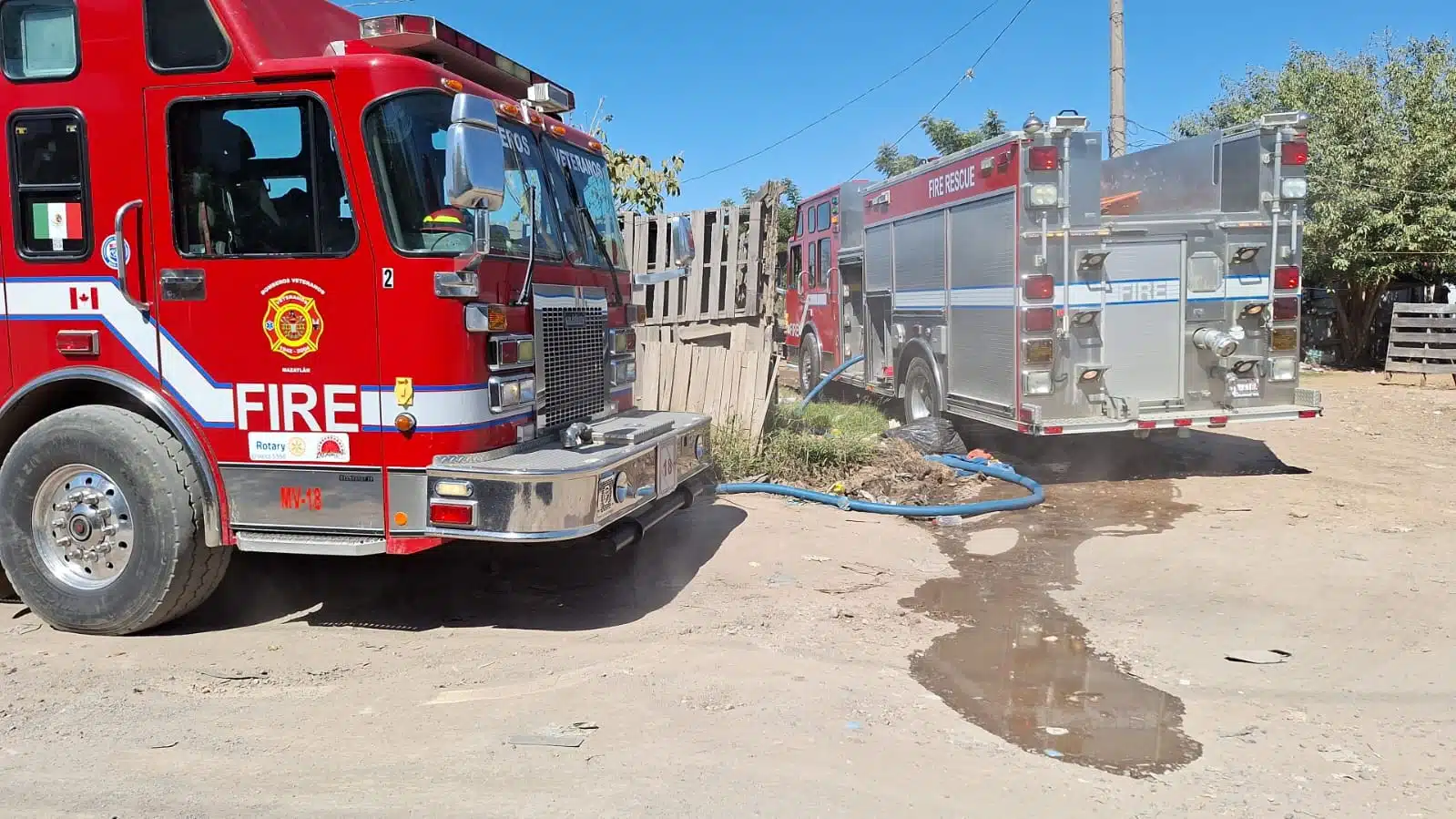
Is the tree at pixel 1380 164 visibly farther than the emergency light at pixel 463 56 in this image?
Yes

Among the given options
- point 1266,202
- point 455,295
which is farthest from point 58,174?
point 1266,202

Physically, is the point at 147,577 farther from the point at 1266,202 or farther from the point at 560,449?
the point at 1266,202

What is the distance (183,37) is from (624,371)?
2.82 m

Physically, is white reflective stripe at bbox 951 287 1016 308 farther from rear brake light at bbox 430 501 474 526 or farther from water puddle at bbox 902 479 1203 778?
rear brake light at bbox 430 501 474 526

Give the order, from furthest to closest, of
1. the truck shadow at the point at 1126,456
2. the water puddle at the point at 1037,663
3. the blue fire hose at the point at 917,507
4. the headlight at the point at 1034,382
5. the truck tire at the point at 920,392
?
1. the truck tire at the point at 920,392
2. the truck shadow at the point at 1126,456
3. the headlight at the point at 1034,382
4. the blue fire hose at the point at 917,507
5. the water puddle at the point at 1037,663

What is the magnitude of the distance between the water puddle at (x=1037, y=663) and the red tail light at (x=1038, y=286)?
1.86 m

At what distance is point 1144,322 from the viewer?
864cm

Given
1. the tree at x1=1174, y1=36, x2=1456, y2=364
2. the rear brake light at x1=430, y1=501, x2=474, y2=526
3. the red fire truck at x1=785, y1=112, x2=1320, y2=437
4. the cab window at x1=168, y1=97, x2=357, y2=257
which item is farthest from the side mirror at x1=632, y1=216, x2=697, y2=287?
the tree at x1=1174, y1=36, x2=1456, y2=364

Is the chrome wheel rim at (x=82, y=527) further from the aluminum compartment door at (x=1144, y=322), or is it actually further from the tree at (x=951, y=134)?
the tree at (x=951, y=134)

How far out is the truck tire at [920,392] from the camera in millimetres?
10133

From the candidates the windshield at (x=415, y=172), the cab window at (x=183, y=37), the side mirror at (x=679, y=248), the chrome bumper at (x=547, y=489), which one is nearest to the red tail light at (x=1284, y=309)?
the side mirror at (x=679, y=248)

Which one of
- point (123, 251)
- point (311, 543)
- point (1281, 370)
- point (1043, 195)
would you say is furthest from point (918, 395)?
point (123, 251)

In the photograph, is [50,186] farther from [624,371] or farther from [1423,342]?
[1423,342]

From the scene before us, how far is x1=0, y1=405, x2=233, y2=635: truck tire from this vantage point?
4.75 m
